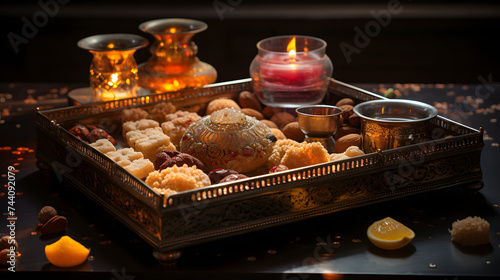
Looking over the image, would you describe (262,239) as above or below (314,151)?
below

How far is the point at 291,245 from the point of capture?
2.08m

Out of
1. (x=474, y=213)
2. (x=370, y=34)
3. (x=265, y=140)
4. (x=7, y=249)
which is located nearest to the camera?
(x=7, y=249)

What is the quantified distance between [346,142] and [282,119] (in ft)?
1.16

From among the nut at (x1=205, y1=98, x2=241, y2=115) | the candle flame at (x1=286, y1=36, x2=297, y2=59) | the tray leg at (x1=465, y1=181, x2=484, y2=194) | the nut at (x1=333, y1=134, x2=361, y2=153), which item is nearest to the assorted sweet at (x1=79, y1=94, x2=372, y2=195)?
the nut at (x1=333, y1=134, x2=361, y2=153)

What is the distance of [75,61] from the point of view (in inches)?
186

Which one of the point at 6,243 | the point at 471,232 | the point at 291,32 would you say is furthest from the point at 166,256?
the point at 291,32

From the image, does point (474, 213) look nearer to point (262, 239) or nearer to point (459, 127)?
point (459, 127)

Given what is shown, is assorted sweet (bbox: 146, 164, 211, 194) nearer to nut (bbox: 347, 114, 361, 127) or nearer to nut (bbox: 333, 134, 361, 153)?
nut (bbox: 333, 134, 361, 153)

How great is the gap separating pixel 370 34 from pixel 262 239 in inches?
105

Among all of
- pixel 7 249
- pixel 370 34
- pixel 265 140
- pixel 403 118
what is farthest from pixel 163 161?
pixel 370 34

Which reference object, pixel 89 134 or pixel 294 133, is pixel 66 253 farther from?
pixel 294 133

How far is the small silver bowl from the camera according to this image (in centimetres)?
242

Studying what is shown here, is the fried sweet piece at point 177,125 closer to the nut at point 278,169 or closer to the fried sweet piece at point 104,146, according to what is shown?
the fried sweet piece at point 104,146

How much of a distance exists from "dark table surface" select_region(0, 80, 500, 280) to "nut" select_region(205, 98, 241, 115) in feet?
2.16
